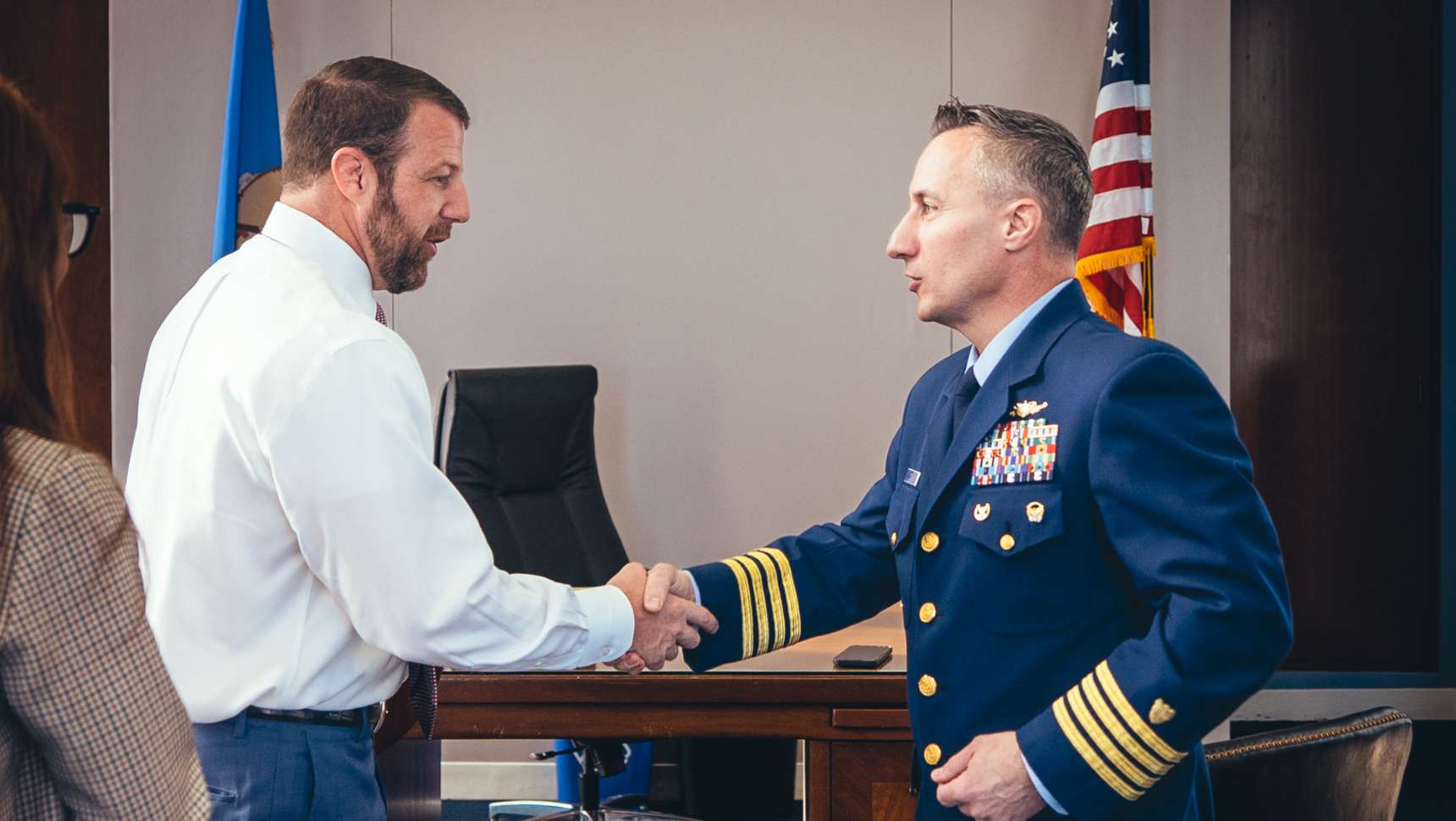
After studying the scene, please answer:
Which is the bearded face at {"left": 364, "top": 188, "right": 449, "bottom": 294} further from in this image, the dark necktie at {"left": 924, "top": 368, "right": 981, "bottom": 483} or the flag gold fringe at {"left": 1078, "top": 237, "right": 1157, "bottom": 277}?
the flag gold fringe at {"left": 1078, "top": 237, "right": 1157, "bottom": 277}

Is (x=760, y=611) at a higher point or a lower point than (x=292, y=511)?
lower

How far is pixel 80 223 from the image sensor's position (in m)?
3.24

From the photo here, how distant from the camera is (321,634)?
1.47m

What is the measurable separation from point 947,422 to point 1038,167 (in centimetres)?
33

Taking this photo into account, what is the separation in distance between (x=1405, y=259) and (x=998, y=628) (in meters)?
3.75

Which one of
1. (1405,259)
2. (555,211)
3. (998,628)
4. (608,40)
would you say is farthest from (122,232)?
(1405,259)

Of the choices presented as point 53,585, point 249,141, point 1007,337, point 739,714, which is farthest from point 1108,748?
point 249,141

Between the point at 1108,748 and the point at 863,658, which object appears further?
the point at 863,658

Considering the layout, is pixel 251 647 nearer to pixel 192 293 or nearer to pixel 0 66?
pixel 192 293

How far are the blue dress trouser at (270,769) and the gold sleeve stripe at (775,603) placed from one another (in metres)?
0.62

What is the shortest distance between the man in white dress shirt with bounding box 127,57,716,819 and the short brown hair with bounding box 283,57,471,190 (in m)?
0.17

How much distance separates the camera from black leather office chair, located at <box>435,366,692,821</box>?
Answer: 347 centimetres

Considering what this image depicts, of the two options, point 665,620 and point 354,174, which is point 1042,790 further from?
point 354,174

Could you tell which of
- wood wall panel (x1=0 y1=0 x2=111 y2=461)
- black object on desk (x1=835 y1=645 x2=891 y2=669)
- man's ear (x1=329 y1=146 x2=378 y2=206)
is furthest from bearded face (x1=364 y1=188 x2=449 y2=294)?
wood wall panel (x1=0 y1=0 x2=111 y2=461)
